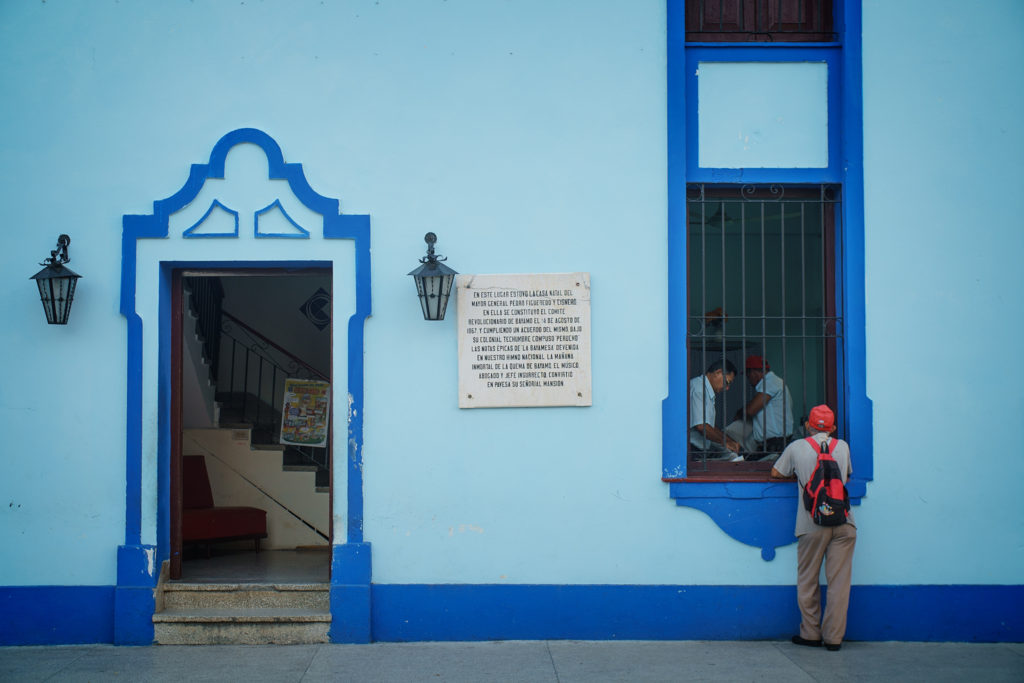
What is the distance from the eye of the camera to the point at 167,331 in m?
6.09

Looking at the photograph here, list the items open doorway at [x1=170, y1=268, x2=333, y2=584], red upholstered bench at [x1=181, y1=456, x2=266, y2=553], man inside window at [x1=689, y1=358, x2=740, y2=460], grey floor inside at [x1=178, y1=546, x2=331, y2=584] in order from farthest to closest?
1. red upholstered bench at [x1=181, y1=456, x2=266, y2=553]
2. open doorway at [x1=170, y1=268, x2=333, y2=584]
3. grey floor inside at [x1=178, y1=546, x2=331, y2=584]
4. man inside window at [x1=689, y1=358, x2=740, y2=460]

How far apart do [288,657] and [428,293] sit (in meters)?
2.42

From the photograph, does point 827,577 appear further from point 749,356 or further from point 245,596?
point 245,596

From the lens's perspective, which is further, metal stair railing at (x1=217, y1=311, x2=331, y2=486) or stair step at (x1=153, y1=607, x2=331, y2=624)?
metal stair railing at (x1=217, y1=311, x2=331, y2=486)

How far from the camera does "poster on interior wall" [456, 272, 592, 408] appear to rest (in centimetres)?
591

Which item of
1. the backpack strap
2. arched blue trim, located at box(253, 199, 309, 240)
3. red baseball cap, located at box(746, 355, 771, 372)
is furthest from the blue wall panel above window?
arched blue trim, located at box(253, 199, 309, 240)

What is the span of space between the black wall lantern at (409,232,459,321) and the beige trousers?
8.99 feet

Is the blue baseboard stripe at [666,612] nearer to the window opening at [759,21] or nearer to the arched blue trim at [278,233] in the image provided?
the arched blue trim at [278,233]

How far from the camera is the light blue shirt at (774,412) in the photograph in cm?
628

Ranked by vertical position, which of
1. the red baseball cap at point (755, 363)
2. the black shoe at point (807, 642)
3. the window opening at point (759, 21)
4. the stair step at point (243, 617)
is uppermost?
the window opening at point (759, 21)

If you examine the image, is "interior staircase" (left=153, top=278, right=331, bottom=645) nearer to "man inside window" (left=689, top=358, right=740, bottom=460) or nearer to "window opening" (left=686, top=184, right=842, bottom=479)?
"man inside window" (left=689, top=358, right=740, bottom=460)

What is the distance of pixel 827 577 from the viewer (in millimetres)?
5719

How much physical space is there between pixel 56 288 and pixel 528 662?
3.81m

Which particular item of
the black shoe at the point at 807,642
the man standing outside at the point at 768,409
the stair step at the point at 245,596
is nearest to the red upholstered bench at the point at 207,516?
the stair step at the point at 245,596
